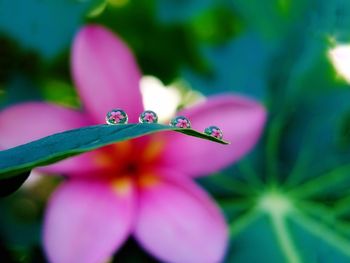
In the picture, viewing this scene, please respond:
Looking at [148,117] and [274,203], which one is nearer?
[148,117]

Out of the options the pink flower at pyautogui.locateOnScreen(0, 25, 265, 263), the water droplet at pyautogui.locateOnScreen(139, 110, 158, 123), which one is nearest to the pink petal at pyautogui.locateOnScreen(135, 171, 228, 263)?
the pink flower at pyautogui.locateOnScreen(0, 25, 265, 263)

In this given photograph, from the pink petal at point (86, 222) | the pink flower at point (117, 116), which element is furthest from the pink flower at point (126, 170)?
the pink flower at point (117, 116)

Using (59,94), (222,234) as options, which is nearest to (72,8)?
(59,94)

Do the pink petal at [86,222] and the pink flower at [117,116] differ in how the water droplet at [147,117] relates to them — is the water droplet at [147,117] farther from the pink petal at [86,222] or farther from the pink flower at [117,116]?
A: the pink petal at [86,222]

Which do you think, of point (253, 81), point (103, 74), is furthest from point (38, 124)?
point (253, 81)

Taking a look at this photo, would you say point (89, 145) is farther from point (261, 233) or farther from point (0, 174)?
point (261, 233)

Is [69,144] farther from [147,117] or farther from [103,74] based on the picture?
[103,74]
